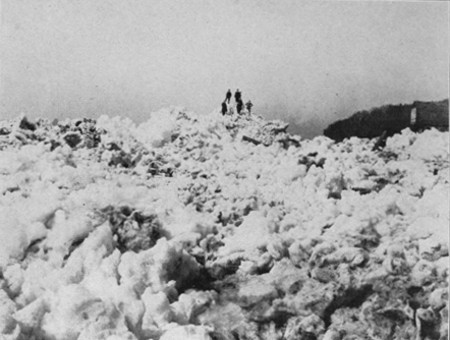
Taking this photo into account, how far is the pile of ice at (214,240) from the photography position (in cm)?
345

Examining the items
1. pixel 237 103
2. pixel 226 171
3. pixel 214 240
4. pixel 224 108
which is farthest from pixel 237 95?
pixel 214 240

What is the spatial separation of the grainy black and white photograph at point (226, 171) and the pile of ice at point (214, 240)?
0.01 m

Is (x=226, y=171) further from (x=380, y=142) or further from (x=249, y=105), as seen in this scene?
(x=380, y=142)

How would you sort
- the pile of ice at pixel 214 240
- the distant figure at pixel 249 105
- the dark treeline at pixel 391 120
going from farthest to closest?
the dark treeline at pixel 391 120 → the distant figure at pixel 249 105 → the pile of ice at pixel 214 240

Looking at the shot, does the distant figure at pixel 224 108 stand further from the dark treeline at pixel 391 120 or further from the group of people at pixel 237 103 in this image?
the dark treeline at pixel 391 120

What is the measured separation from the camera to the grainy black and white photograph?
362cm

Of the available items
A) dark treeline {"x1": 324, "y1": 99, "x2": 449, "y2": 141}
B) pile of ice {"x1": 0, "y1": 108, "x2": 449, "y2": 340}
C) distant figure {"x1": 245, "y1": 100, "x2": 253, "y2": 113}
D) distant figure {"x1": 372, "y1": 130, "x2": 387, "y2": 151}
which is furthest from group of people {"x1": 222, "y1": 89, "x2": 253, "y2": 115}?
distant figure {"x1": 372, "y1": 130, "x2": 387, "y2": 151}

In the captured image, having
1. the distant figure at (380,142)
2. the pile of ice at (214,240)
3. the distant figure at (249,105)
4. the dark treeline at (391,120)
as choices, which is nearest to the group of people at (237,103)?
the distant figure at (249,105)

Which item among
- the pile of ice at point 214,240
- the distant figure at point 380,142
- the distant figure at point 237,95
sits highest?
the distant figure at point 237,95

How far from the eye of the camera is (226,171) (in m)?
4.75

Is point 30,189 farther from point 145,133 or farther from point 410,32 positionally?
point 410,32

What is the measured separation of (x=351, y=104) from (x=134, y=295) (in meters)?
2.54

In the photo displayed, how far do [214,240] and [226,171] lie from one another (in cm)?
79

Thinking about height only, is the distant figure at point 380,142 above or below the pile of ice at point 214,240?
above
